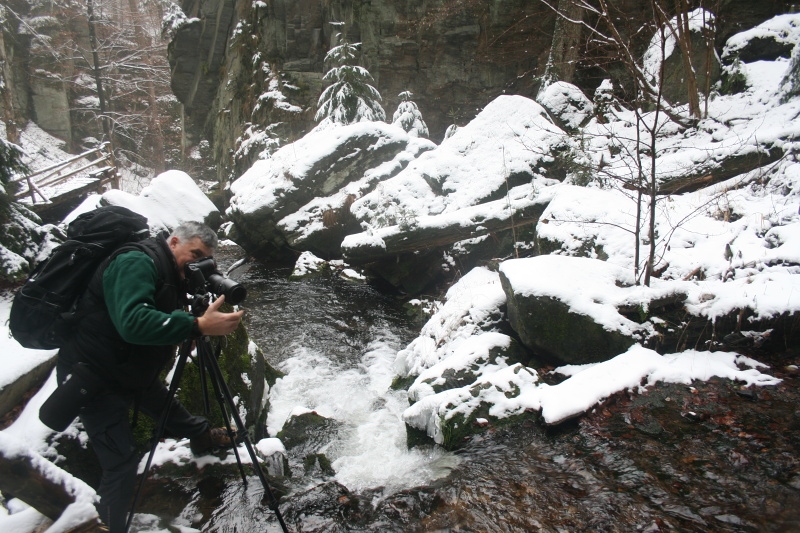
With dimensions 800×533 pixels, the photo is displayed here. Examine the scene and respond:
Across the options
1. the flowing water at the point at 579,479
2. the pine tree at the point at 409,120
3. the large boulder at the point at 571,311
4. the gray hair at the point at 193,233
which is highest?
the pine tree at the point at 409,120

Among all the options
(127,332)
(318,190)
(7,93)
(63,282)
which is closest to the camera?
(127,332)

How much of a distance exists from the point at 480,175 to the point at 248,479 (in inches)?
309

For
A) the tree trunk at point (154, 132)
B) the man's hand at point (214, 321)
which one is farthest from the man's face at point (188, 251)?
the tree trunk at point (154, 132)

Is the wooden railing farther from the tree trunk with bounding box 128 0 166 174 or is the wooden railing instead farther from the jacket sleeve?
the tree trunk with bounding box 128 0 166 174

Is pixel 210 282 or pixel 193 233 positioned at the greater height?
pixel 193 233

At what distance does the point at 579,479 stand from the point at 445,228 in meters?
5.77

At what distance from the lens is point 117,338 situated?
2385 millimetres

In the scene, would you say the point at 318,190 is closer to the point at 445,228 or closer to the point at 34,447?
the point at 445,228

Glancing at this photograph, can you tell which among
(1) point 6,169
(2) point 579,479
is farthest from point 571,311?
(1) point 6,169

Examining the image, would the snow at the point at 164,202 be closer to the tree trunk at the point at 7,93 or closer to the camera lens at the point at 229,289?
the camera lens at the point at 229,289

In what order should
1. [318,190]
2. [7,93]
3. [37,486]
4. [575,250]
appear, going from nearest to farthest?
1. [37,486]
2. [575,250]
3. [318,190]
4. [7,93]

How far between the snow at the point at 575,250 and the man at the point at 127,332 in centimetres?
42

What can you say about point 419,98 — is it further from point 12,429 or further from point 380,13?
point 12,429

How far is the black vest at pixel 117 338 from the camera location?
234 cm
